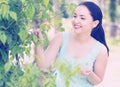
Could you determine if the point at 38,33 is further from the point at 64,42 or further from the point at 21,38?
the point at 64,42

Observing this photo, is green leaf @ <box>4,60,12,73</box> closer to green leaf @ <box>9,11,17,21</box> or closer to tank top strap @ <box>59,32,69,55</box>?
green leaf @ <box>9,11,17,21</box>

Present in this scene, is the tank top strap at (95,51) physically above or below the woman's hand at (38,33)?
below

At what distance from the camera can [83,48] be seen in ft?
13.5

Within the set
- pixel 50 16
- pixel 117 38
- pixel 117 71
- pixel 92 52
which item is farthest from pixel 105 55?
pixel 117 38

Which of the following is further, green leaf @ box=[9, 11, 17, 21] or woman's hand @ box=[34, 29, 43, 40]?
woman's hand @ box=[34, 29, 43, 40]

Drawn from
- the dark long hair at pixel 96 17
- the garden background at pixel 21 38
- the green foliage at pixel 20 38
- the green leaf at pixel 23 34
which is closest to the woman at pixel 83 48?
the dark long hair at pixel 96 17

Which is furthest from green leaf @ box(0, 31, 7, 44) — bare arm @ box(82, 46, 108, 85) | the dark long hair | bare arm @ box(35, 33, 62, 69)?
the dark long hair

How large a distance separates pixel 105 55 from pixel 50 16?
2.44 ft

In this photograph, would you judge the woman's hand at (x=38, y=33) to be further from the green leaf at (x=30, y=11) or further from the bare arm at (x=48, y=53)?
the green leaf at (x=30, y=11)

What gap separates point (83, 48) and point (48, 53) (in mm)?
341

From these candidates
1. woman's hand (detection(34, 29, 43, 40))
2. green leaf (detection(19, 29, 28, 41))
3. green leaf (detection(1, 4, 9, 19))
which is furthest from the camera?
woman's hand (detection(34, 29, 43, 40))

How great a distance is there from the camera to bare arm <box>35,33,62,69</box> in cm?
369

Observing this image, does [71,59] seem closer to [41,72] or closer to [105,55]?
[105,55]

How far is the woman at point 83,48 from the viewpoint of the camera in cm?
386
